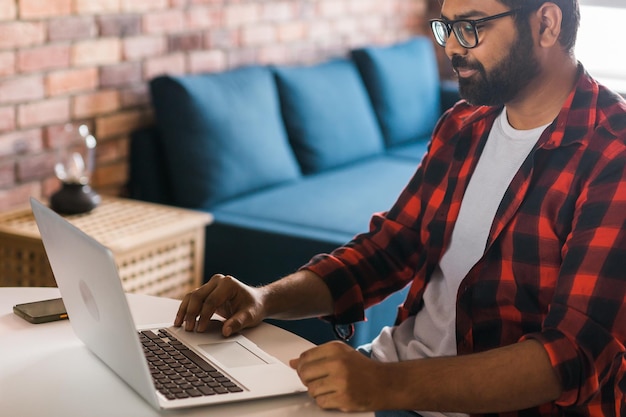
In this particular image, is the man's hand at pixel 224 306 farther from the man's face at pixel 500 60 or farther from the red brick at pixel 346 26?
the red brick at pixel 346 26

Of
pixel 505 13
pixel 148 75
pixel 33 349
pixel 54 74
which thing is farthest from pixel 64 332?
pixel 148 75

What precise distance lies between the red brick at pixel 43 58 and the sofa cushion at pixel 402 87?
62.7 inches

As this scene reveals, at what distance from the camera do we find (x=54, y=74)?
2.59 m

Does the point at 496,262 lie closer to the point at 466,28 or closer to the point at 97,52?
the point at 466,28

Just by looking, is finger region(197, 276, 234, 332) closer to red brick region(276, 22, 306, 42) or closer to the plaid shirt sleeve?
the plaid shirt sleeve

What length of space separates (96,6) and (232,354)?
168 cm

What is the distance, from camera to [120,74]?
9.25 ft

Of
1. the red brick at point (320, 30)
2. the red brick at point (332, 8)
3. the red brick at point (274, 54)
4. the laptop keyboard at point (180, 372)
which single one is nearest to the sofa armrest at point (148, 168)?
the red brick at point (274, 54)

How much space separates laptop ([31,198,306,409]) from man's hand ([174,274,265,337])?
0.02m

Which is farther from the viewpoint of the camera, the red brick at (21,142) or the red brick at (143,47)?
the red brick at (143,47)

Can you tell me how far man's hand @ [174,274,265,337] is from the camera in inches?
53.6

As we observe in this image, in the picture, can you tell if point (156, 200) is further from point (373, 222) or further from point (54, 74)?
point (373, 222)

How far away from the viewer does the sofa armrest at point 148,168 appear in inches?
112

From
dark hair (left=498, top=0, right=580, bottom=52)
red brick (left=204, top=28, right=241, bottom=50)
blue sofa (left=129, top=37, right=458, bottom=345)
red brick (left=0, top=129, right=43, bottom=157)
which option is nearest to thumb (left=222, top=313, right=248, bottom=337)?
dark hair (left=498, top=0, right=580, bottom=52)
